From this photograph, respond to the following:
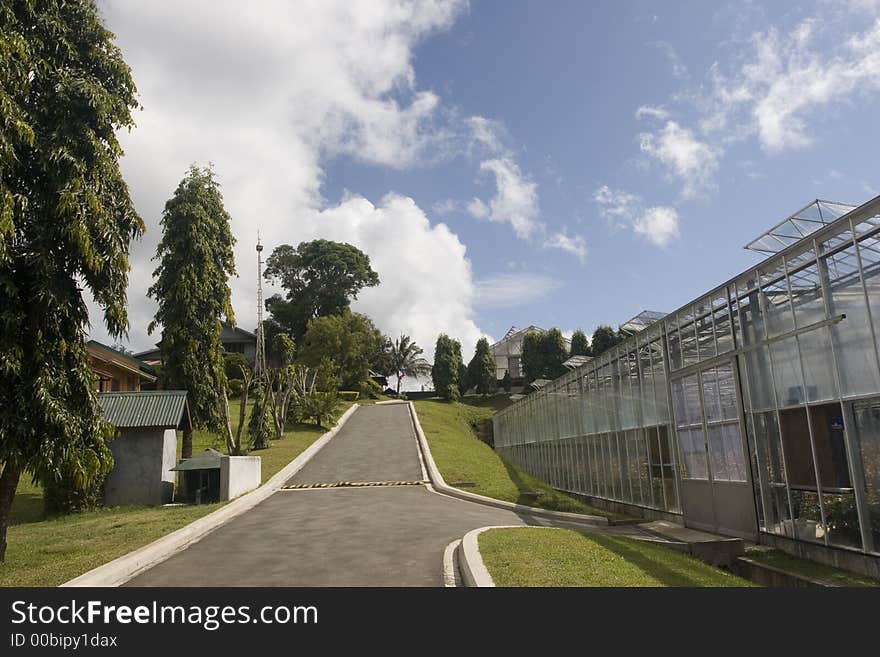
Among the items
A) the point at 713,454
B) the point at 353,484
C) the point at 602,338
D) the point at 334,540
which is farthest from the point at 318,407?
the point at 602,338

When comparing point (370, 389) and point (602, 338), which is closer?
point (370, 389)

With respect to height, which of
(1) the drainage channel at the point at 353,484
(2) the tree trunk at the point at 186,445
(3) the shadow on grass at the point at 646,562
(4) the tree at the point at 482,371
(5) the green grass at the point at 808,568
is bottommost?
(5) the green grass at the point at 808,568

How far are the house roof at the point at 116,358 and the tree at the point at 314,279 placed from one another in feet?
107

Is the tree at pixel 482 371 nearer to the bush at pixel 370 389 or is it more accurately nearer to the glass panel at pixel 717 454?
the bush at pixel 370 389

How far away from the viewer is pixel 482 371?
7562 cm

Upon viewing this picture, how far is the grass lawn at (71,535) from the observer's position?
9.98m

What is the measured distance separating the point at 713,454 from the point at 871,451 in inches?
Answer: 185

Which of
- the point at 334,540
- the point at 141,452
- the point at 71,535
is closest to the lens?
the point at 334,540

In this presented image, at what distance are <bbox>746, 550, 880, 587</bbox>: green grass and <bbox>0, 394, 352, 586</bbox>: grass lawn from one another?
11510 millimetres

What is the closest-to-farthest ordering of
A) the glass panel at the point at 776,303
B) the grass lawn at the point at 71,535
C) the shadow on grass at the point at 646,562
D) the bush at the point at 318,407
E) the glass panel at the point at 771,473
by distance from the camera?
1. the shadow on grass at the point at 646,562
2. the grass lawn at the point at 71,535
3. the glass panel at the point at 776,303
4. the glass panel at the point at 771,473
5. the bush at the point at 318,407

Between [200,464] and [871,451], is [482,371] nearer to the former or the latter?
[200,464]

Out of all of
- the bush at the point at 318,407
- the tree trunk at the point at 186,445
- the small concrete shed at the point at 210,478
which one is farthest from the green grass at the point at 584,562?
the bush at the point at 318,407

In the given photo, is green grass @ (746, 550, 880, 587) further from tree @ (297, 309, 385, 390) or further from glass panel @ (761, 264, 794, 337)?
tree @ (297, 309, 385, 390)
